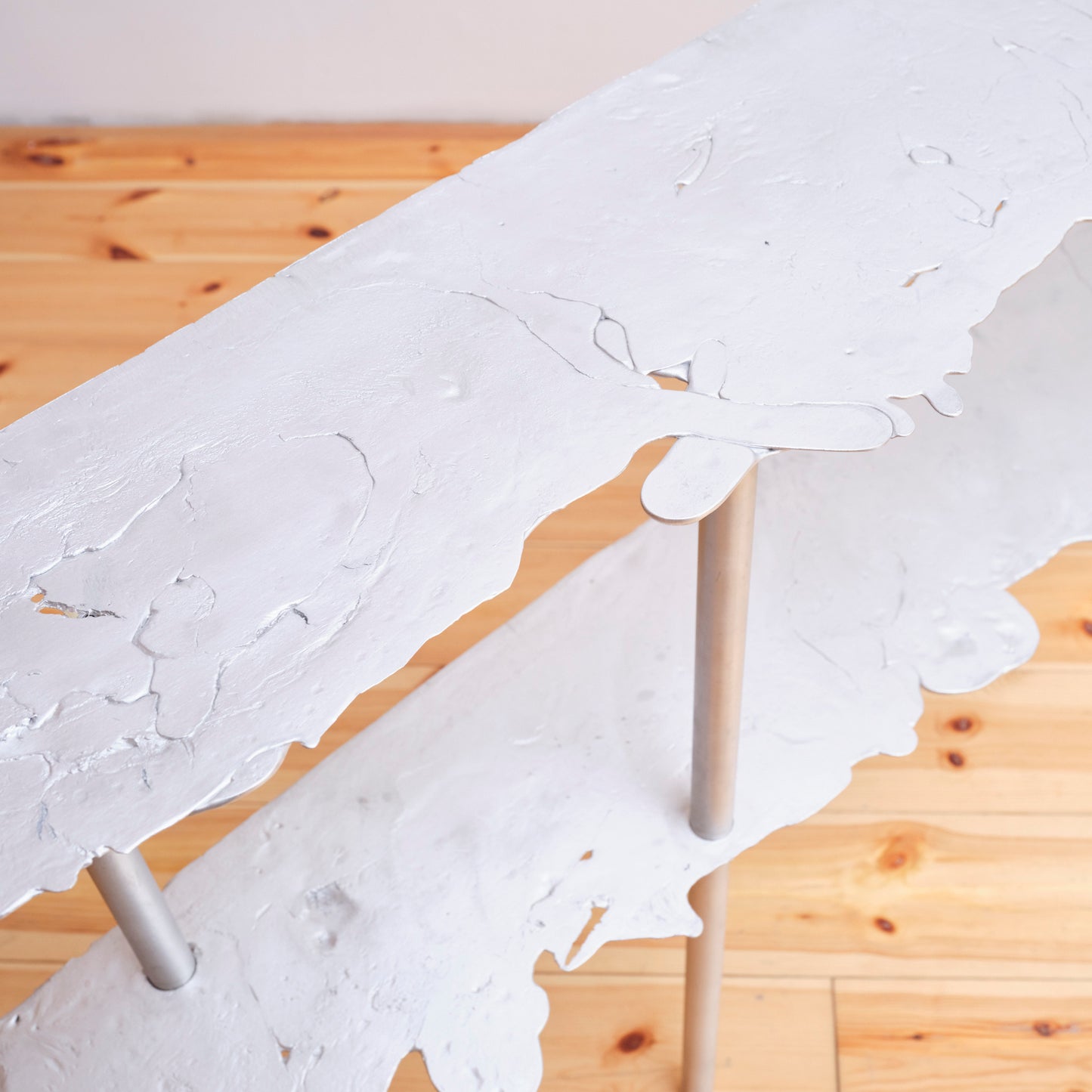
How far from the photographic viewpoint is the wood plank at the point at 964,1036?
102 cm

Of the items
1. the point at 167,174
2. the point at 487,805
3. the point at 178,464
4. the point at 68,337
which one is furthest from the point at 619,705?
the point at 167,174

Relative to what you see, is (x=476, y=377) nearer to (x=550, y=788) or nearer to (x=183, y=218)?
(x=550, y=788)

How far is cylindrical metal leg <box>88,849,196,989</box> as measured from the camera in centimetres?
63

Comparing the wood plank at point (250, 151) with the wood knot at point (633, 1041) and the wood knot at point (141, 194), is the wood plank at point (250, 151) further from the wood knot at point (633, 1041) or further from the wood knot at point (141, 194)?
the wood knot at point (633, 1041)

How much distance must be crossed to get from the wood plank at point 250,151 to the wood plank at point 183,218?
0.11ft

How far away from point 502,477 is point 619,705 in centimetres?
34

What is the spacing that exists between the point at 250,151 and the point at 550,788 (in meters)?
1.42

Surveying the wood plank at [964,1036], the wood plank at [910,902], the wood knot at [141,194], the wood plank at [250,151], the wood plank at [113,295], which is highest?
the wood plank at [250,151]

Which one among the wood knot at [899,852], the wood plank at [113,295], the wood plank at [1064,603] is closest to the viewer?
the wood knot at [899,852]

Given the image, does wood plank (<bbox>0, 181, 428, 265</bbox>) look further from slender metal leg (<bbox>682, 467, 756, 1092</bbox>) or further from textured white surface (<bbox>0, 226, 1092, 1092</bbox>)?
slender metal leg (<bbox>682, 467, 756, 1092</bbox>)

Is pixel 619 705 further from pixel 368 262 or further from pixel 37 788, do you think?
pixel 37 788

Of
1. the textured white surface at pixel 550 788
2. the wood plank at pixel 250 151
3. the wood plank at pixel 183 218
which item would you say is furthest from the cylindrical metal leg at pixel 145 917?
the wood plank at pixel 250 151

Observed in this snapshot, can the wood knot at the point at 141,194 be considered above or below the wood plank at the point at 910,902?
above

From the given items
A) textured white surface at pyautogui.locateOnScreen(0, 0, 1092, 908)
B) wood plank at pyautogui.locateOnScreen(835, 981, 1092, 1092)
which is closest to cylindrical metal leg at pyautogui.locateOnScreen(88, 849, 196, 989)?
textured white surface at pyautogui.locateOnScreen(0, 0, 1092, 908)
